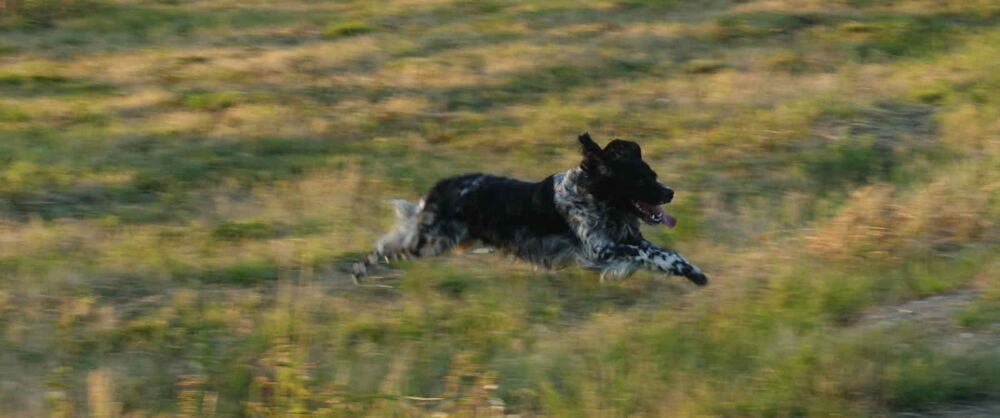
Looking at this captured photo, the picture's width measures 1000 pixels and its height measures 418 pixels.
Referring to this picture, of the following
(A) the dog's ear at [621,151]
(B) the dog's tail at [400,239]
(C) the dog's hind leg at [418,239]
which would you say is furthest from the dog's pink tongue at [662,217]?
(B) the dog's tail at [400,239]

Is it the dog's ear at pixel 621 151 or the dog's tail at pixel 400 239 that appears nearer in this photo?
the dog's ear at pixel 621 151

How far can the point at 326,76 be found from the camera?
17234 mm

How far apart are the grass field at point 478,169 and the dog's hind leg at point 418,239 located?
30 cm

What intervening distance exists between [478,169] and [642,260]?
484cm

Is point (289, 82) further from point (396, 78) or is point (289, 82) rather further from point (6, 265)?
point (6, 265)

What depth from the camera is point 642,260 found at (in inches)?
350

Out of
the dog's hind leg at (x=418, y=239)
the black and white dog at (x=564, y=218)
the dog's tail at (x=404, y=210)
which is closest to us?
the black and white dog at (x=564, y=218)

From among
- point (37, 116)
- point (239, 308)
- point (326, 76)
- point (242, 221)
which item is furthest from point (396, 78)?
point (239, 308)

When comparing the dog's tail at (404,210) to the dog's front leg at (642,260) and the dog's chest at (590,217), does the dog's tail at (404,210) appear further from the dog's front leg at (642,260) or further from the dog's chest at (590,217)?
the dog's front leg at (642,260)

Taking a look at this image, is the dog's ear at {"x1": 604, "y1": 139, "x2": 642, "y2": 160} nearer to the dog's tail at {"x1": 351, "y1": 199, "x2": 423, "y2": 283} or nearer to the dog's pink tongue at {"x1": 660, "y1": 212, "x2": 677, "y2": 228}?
the dog's pink tongue at {"x1": 660, "y1": 212, "x2": 677, "y2": 228}

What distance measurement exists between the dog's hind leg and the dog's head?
107cm

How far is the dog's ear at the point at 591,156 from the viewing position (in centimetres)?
912

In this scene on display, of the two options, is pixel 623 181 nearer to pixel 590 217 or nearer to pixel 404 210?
pixel 590 217

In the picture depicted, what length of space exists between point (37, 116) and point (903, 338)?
11.6 m
